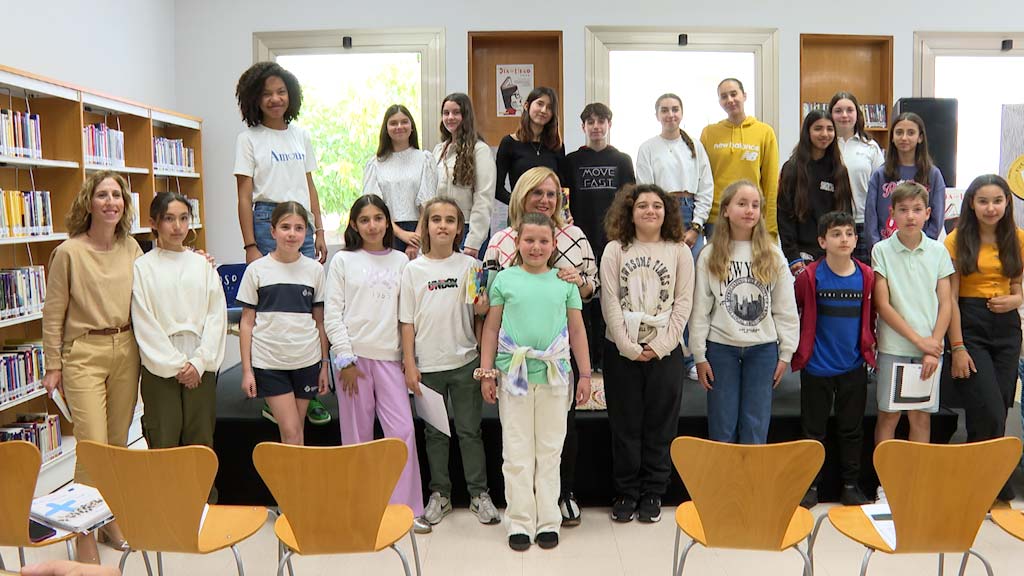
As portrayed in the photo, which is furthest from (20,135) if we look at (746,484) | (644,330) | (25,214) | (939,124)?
(939,124)

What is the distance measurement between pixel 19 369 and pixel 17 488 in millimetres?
2223

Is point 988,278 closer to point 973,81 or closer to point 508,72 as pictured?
point 973,81

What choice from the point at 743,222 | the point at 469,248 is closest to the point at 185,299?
the point at 469,248

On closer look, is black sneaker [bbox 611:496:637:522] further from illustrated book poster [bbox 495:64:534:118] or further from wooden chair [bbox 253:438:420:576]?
illustrated book poster [bbox 495:64:534:118]

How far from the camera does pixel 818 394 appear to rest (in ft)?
11.2

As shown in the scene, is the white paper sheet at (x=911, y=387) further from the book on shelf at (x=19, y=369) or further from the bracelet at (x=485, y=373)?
the book on shelf at (x=19, y=369)

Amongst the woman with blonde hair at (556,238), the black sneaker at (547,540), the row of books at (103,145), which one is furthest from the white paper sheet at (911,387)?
the row of books at (103,145)

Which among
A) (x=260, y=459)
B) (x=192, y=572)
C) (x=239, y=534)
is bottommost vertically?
(x=192, y=572)

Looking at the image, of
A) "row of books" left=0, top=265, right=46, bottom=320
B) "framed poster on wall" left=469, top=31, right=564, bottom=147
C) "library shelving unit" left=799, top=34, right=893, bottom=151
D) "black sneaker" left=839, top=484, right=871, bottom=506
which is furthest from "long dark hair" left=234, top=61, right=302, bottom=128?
"library shelving unit" left=799, top=34, right=893, bottom=151

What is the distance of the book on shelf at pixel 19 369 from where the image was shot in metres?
3.92

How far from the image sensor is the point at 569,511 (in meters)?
3.31

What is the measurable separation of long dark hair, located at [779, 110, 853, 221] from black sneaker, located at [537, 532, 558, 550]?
2111 mm

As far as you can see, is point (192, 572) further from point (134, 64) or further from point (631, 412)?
point (134, 64)

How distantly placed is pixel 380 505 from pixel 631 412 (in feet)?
4.72
